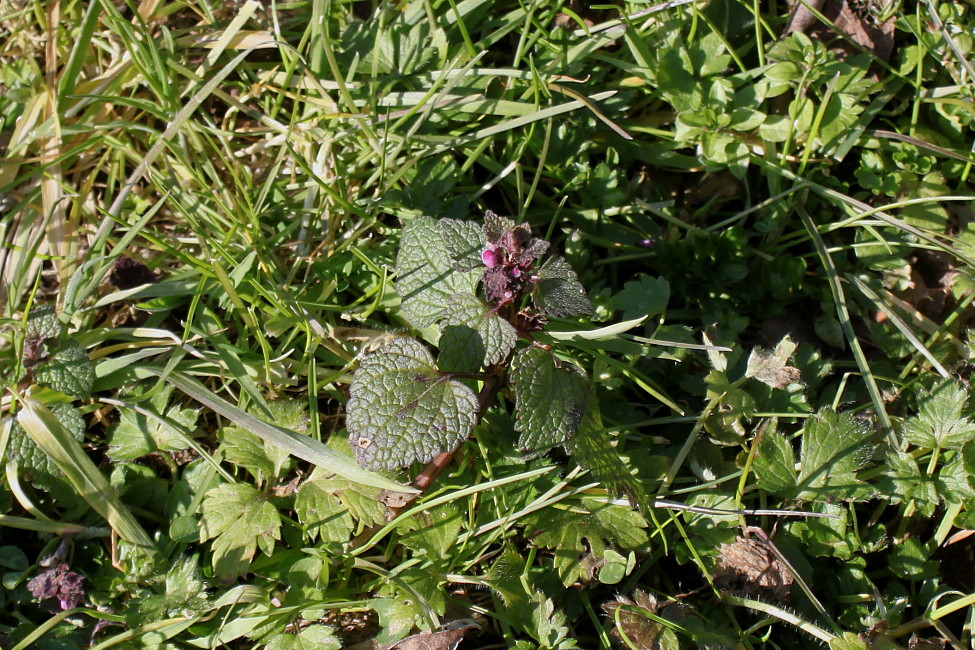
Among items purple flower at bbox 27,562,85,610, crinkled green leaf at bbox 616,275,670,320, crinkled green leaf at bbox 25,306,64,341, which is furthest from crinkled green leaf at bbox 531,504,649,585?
crinkled green leaf at bbox 25,306,64,341

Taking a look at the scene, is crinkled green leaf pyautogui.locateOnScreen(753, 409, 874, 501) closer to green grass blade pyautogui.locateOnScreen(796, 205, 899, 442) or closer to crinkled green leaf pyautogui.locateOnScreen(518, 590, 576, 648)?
green grass blade pyautogui.locateOnScreen(796, 205, 899, 442)

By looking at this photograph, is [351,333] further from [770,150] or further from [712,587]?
[770,150]

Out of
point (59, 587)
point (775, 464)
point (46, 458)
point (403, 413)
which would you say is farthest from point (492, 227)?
point (59, 587)

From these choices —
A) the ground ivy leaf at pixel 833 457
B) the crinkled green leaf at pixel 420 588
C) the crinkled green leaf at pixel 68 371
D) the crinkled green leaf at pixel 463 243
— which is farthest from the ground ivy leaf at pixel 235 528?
the ground ivy leaf at pixel 833 457

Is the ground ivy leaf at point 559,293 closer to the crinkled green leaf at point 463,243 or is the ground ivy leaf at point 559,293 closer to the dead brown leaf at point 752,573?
the crinkled green leaf at point 463,243

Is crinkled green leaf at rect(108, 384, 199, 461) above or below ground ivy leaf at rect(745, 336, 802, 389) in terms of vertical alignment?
above

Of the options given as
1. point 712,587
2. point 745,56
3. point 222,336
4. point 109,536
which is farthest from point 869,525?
point 109,536

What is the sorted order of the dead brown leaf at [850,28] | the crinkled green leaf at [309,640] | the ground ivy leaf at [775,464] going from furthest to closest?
1. the dead brown leaf at [850,28]
2. the ground ivy leaf at [775,464]
3. the crinkled green leaf at [309,640]

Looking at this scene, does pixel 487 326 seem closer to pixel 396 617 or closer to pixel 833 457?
pixel 396 617
